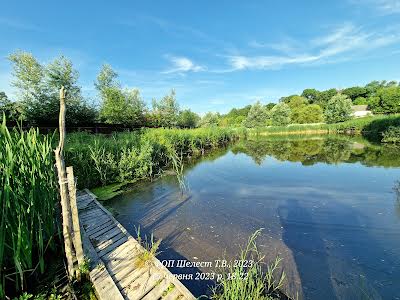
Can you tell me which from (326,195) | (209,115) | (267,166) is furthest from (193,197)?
(209,115)

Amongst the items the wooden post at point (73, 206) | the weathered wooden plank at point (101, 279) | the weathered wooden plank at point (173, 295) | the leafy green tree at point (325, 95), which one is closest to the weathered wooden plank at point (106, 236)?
the weathered wooden plank at point (101, 279)

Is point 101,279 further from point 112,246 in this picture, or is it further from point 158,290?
point 112,246

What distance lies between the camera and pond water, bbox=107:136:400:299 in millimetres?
3115

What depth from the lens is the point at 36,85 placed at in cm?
1769

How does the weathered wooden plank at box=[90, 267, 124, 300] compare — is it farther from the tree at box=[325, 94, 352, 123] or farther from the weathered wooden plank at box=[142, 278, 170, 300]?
the tree at box=[325, 94, 352, 123]

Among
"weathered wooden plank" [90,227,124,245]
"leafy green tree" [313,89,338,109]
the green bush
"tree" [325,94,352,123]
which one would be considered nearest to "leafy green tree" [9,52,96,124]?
"weathered wooden plank" [90,227,124,245]

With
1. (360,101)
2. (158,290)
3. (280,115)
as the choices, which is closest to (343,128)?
(280,115)

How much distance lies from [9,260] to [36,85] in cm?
2014

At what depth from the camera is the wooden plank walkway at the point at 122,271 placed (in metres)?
2.38

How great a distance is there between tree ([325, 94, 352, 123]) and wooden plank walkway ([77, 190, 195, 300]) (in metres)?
51.1

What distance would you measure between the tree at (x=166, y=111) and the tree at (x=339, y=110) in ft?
113

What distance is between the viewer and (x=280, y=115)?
164 feet

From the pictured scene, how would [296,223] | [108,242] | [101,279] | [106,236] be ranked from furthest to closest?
[296,223], [106,236], [108,242], [101,279]

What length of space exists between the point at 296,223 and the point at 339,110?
159 ft
